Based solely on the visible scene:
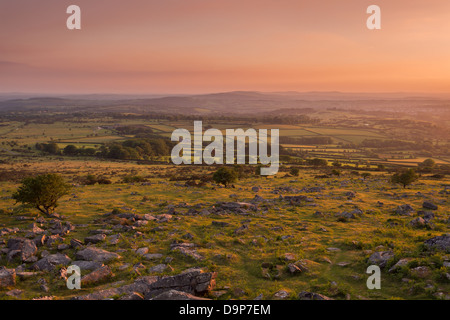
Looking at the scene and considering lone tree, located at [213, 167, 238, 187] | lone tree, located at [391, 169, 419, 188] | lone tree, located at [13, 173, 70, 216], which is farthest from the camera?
lone tree, located at [213, 167, 238, 187]

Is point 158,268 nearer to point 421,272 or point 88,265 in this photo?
point 88,265

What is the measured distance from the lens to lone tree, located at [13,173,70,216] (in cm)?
3027

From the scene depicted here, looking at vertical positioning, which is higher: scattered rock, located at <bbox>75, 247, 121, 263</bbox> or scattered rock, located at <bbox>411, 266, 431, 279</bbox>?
scattered rock, located at <bbox>411, 266, 431, 279</bbox>

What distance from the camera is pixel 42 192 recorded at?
30594mm

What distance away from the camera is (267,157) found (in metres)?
130

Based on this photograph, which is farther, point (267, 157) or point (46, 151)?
point (46, 151)

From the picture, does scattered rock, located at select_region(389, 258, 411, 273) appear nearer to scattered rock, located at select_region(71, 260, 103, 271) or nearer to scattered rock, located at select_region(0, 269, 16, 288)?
scattered rock, located at select_region(71, 260, 103, 271)

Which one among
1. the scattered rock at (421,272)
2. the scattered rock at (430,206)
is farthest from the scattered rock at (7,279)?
the scattered rock at (430,206)

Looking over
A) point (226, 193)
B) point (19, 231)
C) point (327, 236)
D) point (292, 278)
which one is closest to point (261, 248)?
point (292, 278)

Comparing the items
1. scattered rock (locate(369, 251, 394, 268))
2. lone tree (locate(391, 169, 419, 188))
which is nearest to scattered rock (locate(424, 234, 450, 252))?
scattered rock (locate(369, 251, 394, 268))

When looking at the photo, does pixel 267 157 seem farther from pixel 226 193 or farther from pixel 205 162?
pixel 226 193

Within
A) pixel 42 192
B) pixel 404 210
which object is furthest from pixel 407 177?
pixel 42 192
